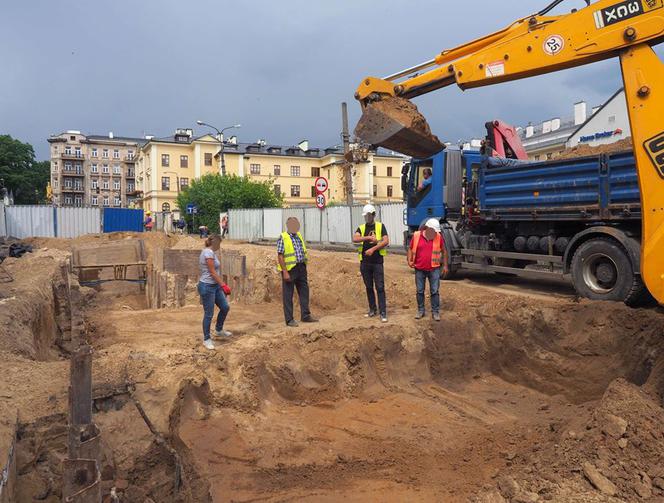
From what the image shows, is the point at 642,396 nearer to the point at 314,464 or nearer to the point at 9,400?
the point at 314,464

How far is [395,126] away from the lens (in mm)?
6691

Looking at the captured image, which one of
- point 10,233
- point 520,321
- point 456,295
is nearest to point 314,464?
point 520,321

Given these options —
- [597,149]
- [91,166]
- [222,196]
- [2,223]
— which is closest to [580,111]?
[222,196]

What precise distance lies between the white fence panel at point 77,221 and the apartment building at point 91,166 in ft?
230

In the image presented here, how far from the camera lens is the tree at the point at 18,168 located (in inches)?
2443

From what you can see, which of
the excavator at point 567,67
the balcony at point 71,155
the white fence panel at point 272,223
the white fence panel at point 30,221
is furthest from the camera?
A: the balcony at point 71,155

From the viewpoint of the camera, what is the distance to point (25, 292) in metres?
9.82

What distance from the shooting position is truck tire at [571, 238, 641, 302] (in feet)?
25.6

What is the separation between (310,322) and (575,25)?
5.22 metres

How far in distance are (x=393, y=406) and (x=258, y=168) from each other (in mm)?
59289

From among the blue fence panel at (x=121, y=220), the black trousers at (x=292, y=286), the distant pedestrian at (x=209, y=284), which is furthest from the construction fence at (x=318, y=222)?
the distant pedestrian at (x=209, y=284)

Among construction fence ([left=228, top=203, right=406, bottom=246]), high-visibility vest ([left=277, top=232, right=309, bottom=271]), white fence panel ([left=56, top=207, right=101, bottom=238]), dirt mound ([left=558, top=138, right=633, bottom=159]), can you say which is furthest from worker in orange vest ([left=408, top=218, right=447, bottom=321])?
white fence panel ([left=56, top=207, right=101, bottom=238])

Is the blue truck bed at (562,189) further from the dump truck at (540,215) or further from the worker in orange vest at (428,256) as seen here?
the worker in orange vest at (428,256)

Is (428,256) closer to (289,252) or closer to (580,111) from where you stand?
(289,252)
